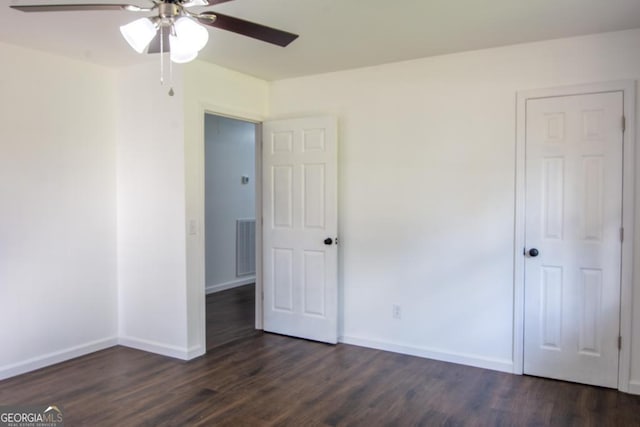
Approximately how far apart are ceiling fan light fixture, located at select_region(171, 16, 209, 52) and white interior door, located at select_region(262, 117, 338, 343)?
2184 mm

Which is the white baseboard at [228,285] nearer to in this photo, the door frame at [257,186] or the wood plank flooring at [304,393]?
the door frame at [257,186]

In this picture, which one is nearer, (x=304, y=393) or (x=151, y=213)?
(x=304, y=393)

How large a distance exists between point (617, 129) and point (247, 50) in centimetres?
273

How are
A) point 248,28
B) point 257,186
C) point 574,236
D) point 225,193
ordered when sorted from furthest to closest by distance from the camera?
point 225,193 → point 257,186 → point 574,236 → point 248,28

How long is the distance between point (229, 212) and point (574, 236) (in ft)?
14.9

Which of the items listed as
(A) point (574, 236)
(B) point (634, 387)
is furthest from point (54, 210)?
(B) point (634, 387)

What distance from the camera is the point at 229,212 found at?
6.53 m

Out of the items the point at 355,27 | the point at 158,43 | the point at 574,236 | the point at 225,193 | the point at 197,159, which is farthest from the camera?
the point at 225,193

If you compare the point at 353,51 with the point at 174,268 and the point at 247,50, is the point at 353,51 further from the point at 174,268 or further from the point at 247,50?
the point at 174,268

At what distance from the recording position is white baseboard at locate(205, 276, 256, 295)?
6.23 metres

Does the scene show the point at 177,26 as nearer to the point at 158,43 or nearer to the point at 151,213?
the point at 158,43

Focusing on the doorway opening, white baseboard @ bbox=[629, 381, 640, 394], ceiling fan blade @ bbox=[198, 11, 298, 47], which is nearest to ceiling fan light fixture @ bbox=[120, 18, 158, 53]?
ceiling fan blade @ bbox=[198, 11, 298, 47]

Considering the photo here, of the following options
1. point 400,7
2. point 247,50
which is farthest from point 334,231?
point 400,7

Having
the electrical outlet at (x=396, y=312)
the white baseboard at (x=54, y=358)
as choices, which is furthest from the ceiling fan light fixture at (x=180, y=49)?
the white baseboard at (x=54, y=358)
